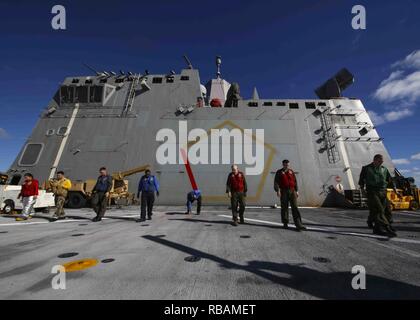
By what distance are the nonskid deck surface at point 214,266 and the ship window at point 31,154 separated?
1187cm

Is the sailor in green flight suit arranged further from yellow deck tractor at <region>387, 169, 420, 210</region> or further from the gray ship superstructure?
yellow deck tractor at <region>387, 169, 420, 210</region>

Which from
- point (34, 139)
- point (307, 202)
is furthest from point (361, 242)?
point (34, 139)

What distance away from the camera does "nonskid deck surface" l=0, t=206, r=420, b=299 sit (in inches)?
71.9

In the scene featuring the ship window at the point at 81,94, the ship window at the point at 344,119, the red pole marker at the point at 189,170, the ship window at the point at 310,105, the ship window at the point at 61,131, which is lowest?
the red pole marker at the point at 189,170

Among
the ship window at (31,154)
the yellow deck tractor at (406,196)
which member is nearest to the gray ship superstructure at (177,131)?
the ship window at (31,154)

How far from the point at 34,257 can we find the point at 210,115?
40.5 feet

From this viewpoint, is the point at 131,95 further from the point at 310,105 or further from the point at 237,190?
the point at 310,105

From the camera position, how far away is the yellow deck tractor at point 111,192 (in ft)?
37.9

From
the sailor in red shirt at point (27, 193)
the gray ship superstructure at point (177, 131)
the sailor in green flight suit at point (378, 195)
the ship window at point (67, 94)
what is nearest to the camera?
the sailor in green flight suit at point (378, 195)

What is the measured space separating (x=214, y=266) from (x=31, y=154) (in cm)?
1638

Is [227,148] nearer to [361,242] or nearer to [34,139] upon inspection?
[361,242]

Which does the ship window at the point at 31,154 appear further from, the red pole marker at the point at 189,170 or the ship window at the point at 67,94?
the red pole marker at the point at 189,170

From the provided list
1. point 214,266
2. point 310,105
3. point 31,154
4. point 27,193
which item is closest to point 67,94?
point 31,154

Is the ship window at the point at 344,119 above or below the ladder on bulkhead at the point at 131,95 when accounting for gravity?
below
